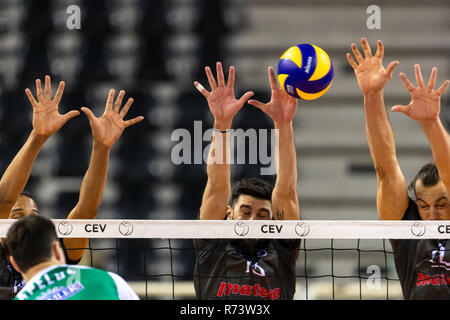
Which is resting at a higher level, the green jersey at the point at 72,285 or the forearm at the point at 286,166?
the forearm at the point at 286,166

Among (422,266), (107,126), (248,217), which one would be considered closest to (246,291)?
(248,217)

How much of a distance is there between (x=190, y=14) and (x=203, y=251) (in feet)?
22.9

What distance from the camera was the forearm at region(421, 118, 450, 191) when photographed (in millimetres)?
4516

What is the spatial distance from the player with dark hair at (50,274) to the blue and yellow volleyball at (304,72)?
2372mm

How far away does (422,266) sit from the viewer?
4555mm

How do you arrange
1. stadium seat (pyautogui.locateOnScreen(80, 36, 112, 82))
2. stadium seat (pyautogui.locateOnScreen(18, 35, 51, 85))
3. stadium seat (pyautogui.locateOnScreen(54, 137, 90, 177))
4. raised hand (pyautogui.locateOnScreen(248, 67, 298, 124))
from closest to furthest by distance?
raised hand (pyautogui.locateOnScreen(248, 67, 298, 124)), stadium seat (pyautogui.locateOnScreen(54, 137, 90, 177)), stadium seat (pyautogui.locateOnScreen(18, 35, 51, 85)), stadium seat (pyautogui.locateOnScreen(80, 36, 112, 82))

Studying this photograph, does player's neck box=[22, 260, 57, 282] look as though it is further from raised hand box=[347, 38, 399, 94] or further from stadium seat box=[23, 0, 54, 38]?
stadium seat box=[23, 0, 54, 38]

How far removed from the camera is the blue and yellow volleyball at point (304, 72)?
5234 mm

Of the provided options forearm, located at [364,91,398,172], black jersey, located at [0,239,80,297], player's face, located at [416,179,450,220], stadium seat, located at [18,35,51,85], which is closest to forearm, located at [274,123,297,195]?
forearm, located at [364,91,398,172]

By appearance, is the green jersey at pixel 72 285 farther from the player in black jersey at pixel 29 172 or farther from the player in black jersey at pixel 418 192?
the player in black jersey at pixel 418 192

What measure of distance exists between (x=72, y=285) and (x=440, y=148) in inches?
94.3

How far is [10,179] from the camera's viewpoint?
4.75 meters

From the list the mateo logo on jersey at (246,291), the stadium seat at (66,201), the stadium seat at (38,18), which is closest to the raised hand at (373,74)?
the mateo logo on jersey at (246,291)

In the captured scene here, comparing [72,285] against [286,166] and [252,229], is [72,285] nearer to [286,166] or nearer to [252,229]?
[252,229]
